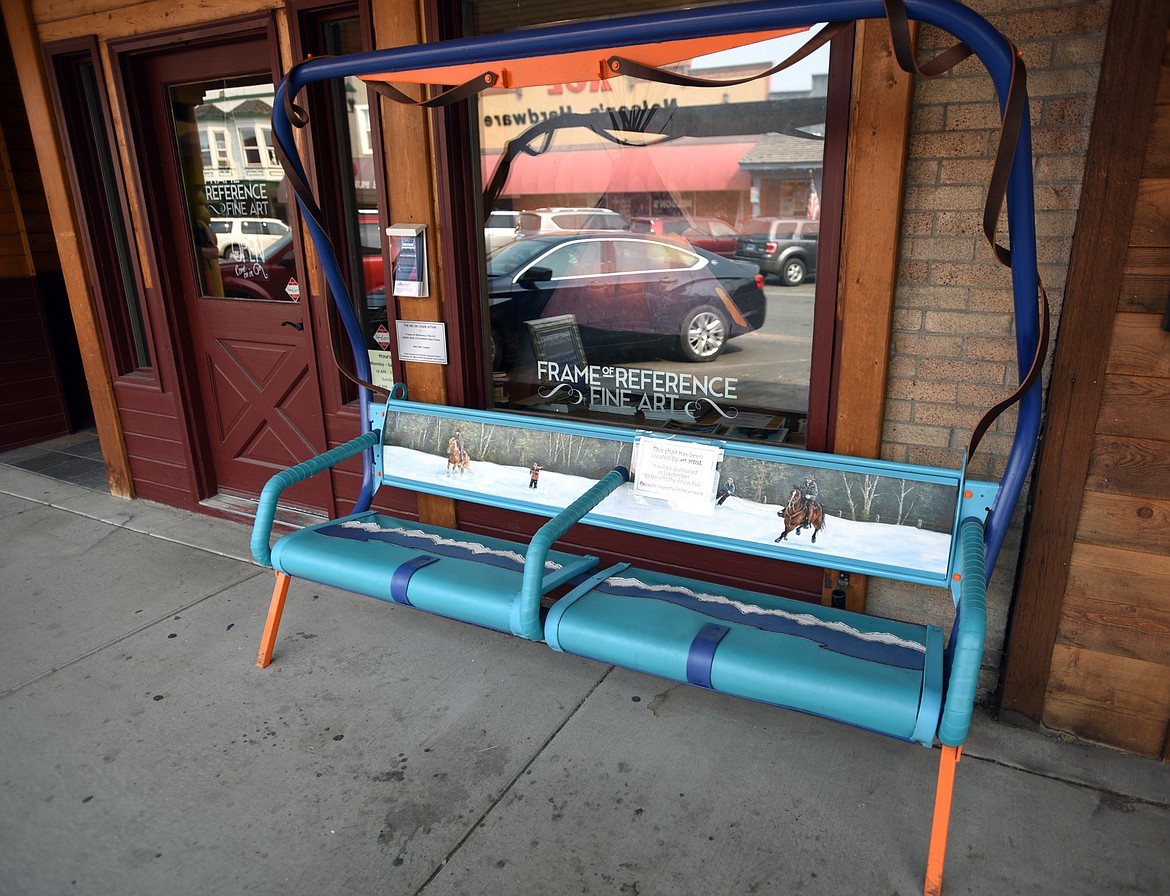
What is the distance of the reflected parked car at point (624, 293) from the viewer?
3.18 metres

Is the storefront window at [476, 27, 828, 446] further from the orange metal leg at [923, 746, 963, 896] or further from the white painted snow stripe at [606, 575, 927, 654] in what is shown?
the orange metal leg at [923, 746, 963, 896]

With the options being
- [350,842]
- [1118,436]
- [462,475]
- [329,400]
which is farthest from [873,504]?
[329,400]

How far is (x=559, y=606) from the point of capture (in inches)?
97.1

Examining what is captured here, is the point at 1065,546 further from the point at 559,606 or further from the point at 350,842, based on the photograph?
Result: the point at 350,842

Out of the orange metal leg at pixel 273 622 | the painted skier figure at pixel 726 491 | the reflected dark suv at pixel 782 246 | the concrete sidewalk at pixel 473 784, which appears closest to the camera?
the concrete sidewalk at pixel 473 784

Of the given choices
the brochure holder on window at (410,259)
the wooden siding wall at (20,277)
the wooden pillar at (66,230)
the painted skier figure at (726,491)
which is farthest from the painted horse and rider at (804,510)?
the wooden siding wall at (20,277)

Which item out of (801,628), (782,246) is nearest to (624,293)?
(782,246)

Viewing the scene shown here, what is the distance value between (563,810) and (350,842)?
2.02 feet

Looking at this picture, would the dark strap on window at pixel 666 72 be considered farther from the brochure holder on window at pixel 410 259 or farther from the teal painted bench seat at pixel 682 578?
the brochure holder on window at pixel 410 259

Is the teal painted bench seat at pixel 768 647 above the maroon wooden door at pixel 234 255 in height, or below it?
below

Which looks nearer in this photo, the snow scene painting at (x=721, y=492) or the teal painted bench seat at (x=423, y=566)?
the snow scene painting at (x=721, y=492)

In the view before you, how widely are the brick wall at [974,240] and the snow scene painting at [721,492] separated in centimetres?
28

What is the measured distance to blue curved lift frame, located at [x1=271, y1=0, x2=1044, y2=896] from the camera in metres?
1.82

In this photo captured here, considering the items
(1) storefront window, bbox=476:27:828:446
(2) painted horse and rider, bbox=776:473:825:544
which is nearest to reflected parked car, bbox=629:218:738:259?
(1) storefront window, bbox=476:27:828:446
